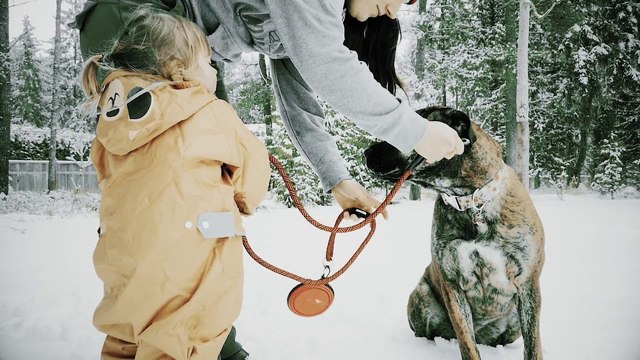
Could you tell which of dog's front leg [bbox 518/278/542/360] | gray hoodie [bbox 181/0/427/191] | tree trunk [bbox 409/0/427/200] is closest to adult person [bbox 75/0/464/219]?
gray hoodie [bbox 181/0/427/191]

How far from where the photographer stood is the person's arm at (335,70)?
67cm

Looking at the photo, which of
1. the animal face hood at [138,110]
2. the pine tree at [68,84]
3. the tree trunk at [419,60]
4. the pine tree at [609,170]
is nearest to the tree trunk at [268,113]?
the tree trunk at [419,60]

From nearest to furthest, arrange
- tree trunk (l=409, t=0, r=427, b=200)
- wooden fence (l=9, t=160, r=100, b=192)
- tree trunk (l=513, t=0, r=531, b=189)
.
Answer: tree trunk (l=513, t=0, r=531, b=189) < wooden fence (l=9, t=160, r=100, b=192) < tree trunk (l=409, t=0, r=427, b=200)

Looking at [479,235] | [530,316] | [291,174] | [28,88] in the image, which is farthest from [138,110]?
[291,174]

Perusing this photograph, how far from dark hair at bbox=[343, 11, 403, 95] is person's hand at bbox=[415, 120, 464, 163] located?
1.39ft

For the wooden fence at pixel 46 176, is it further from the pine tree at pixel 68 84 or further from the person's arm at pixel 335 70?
the person's arm at pixel 335 70

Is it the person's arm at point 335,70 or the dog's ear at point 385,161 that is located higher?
the person's arm at point 335,70

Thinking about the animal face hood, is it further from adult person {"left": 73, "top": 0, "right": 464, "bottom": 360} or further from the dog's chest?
the dog's chest

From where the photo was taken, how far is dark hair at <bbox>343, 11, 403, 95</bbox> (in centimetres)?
107

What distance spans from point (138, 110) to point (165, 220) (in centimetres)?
16

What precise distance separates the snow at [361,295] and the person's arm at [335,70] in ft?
2.19

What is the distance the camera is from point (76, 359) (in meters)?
1.05

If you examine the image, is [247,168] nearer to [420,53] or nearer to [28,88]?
[28,88]

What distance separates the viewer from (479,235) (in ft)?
3.36
